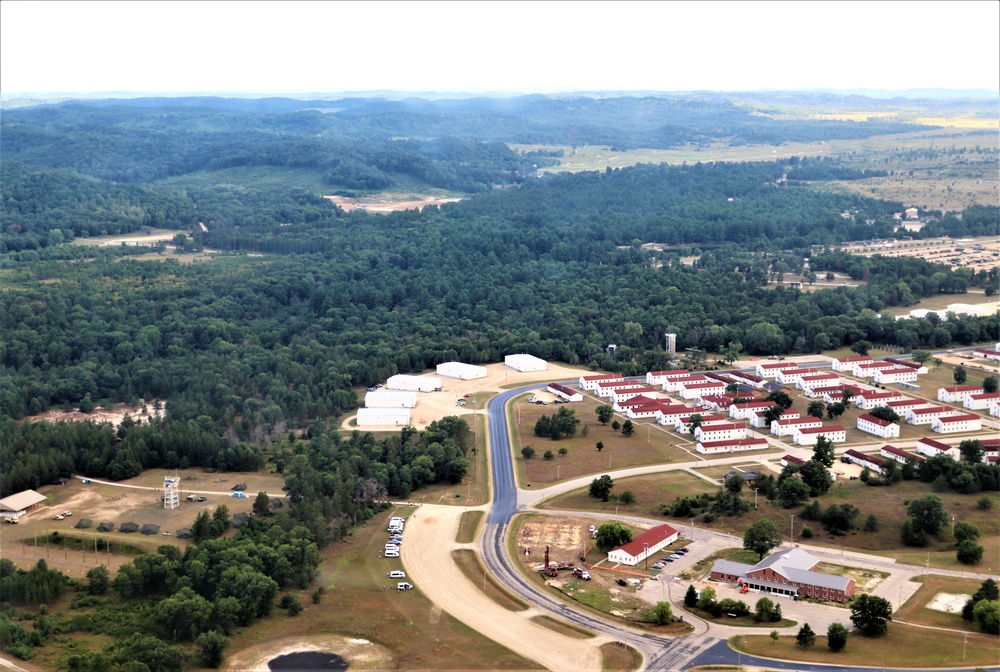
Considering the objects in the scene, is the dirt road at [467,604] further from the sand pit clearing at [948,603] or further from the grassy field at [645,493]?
the sand pit clearing at [948,603]

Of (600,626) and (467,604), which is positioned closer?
(600,626)

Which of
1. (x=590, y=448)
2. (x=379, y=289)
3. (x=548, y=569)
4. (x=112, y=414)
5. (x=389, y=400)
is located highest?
(x=379, y=289)

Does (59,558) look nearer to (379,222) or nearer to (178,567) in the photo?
(178,567)

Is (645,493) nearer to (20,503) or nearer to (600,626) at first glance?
(600,626)

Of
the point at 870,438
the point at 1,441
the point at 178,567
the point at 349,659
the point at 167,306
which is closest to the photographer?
the point at 349,659

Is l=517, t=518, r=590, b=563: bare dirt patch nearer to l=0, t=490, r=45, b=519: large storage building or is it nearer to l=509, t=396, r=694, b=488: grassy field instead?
l=509, t=396, r=694, b=488: grassy field

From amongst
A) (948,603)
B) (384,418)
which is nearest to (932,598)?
(948,603)

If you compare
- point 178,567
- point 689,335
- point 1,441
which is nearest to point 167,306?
point 1,441
